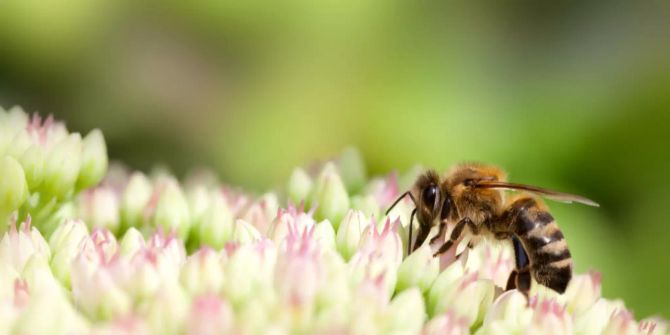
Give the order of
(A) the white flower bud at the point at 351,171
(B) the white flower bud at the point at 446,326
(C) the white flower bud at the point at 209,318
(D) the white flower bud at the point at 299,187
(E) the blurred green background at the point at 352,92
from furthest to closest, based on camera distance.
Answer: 1. (E) the blurred green background at the point at 352,92
2. (A) the white flower bud at the point at 351,171
3. (D) the white flower bud at the point at 299,187
4. (B) the white flower bud at the point at 446,326
5. (C) the white flower bud at the point at 209,318

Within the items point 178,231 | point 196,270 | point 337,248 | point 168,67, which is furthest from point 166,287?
point 168,67

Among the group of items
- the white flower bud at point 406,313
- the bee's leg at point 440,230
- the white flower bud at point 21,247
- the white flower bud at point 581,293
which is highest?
the white flower bud at point 21,247

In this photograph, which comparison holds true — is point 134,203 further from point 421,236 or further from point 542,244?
point 542,244

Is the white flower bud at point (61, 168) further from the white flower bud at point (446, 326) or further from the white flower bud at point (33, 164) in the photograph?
the white flower bud at point (446, 326)

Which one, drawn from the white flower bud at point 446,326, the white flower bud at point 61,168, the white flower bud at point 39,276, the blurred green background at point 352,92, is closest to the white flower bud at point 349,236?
the white flower bud at point 446,326

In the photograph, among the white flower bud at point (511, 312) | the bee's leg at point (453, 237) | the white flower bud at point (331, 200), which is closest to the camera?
the white flower bud at point (511, 312)

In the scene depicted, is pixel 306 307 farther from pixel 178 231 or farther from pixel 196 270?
pixel 178 231

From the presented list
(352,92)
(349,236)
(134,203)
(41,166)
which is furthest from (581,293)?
(352,92)

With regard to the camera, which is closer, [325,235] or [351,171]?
[325,235]
